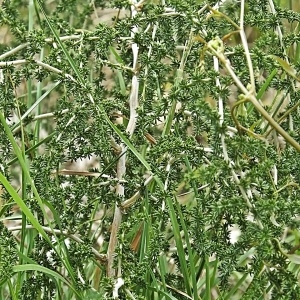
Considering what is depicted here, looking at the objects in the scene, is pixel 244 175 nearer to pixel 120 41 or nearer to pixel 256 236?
pixel 256 236

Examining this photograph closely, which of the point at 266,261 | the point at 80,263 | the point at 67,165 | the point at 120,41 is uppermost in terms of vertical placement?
the point at 120,41

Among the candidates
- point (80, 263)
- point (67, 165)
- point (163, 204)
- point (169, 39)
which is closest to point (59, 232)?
point (80, 263)

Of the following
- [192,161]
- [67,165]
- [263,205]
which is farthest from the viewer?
[67,165]

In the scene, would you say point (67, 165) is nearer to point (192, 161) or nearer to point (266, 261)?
point (192, 161)

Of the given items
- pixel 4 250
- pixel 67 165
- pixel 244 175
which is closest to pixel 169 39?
pixel 244 175

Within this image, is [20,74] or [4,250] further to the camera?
[20,74]

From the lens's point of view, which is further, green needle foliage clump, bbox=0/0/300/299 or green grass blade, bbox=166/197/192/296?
green grass blade, bbox=166/197/192/296

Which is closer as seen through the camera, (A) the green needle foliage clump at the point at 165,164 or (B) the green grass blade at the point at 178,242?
(A) the green needle foliage clump at the point at 165,164

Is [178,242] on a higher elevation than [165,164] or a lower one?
lower

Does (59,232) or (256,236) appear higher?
(256,236)

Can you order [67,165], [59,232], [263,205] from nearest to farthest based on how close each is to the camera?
1. [263,205]
2. [59,232]
3. [67,165]
